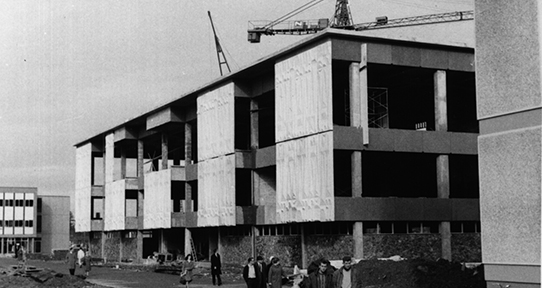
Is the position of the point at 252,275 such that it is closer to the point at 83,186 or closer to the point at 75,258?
the point at 75,258

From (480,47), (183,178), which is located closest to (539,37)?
(480,47)

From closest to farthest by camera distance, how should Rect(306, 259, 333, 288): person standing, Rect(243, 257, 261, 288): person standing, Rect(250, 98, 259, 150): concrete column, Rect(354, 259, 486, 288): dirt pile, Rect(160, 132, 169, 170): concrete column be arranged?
Rect(306, 259, 333, 288): person standing → Rect(243, 257, 261, 288): person standing → Rect(354, 259, 486, 288): dirt pile → Rect(250, 98, 259, 150): concrete column → Rect(160, 132, 169, 170): concrete column

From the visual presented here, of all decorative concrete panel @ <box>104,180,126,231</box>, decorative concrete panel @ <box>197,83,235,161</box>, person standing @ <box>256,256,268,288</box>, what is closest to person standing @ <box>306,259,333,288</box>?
person standing @ <box>256,256,268,288</box>

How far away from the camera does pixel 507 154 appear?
599 inches

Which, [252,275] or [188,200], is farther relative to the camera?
[188,200]

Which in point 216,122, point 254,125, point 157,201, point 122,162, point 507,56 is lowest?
point 157,201

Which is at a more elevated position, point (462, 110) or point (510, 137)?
point (462, 110)

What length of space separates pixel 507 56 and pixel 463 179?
114 ft

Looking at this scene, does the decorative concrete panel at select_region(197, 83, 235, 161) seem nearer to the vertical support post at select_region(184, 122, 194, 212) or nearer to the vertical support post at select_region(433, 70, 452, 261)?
the vertical support post at select_region(184, 122, 194, 212)

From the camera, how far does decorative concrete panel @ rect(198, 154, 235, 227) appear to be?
50.3 m

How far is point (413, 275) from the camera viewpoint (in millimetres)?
28812

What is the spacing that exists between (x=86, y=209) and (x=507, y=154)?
6964cm

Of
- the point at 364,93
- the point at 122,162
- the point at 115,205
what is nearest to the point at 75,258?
the point at 364,93

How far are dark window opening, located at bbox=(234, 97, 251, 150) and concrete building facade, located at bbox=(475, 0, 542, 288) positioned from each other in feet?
118
